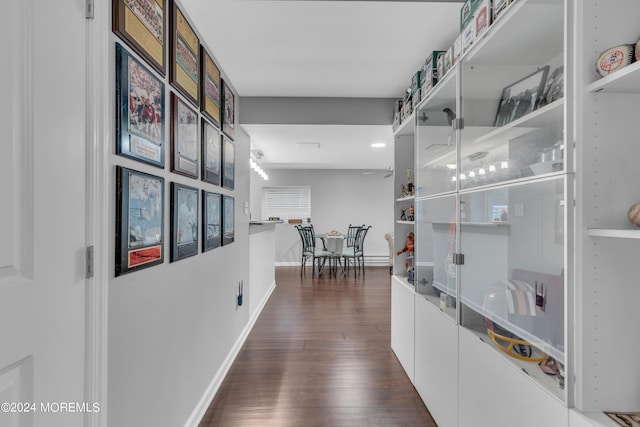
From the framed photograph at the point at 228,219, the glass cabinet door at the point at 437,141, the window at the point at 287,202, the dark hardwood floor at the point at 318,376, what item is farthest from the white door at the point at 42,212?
the window at the point at 287,202

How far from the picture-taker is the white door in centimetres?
69

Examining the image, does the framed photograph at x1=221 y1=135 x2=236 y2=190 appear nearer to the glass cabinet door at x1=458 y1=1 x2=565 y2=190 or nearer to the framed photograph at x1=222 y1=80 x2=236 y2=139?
the framed photograph at x1=222 y1=80 x2=236 y2=139

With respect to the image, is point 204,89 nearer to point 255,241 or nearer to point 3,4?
point 3,4

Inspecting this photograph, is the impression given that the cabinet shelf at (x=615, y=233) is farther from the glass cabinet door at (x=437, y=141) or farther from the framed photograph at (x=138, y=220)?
the framed photograph at (x=138, y=220)

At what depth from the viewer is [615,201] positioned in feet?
2.64

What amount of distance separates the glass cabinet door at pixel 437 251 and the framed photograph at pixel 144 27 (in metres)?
1.61

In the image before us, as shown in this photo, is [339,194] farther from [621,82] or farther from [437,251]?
[621,82]

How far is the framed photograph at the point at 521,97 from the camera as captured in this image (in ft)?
3.66

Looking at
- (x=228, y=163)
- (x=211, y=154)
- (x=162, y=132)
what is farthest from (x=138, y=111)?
(x=228, y=163)

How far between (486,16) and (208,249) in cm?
194

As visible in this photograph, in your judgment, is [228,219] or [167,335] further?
[228,219]

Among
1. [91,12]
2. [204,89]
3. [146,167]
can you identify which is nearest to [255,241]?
[204,89]

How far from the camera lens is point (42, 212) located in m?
0.78

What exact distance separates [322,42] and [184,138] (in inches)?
44.1
